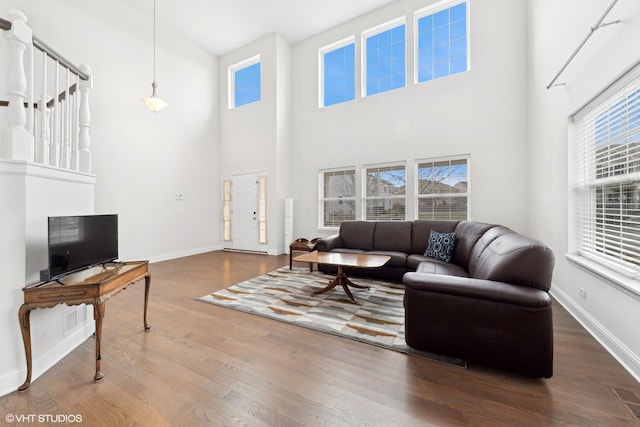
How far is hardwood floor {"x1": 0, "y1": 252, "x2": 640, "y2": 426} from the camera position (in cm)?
138

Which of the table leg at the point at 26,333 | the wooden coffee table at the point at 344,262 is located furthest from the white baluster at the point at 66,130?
the wooden coffee table at the point at 344,262

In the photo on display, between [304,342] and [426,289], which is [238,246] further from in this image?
[426,289]

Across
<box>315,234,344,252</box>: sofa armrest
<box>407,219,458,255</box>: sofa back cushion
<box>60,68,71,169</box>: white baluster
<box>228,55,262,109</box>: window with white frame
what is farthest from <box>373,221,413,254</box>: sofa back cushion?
<box>228,55,262,109</box>: window with white frame

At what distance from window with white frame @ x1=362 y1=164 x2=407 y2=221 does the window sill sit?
2.85 meters

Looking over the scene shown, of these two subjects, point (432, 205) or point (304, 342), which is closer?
point (304, 342)

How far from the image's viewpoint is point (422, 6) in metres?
4.98

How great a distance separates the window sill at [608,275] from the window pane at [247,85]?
6829 mm

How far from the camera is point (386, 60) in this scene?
5430 millimetres

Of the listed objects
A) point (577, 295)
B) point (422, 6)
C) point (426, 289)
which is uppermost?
point (422, 6)

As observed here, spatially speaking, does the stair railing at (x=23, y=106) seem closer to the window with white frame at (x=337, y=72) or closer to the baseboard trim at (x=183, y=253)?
the baseboard trim at (x=183, y=253)

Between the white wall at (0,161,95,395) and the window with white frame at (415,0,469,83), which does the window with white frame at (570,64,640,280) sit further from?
the white wall at (0,161,95,395)

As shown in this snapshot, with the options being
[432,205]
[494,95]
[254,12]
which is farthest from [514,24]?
[254,12]

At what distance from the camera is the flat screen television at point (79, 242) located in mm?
1726

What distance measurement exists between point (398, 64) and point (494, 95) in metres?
1.97
